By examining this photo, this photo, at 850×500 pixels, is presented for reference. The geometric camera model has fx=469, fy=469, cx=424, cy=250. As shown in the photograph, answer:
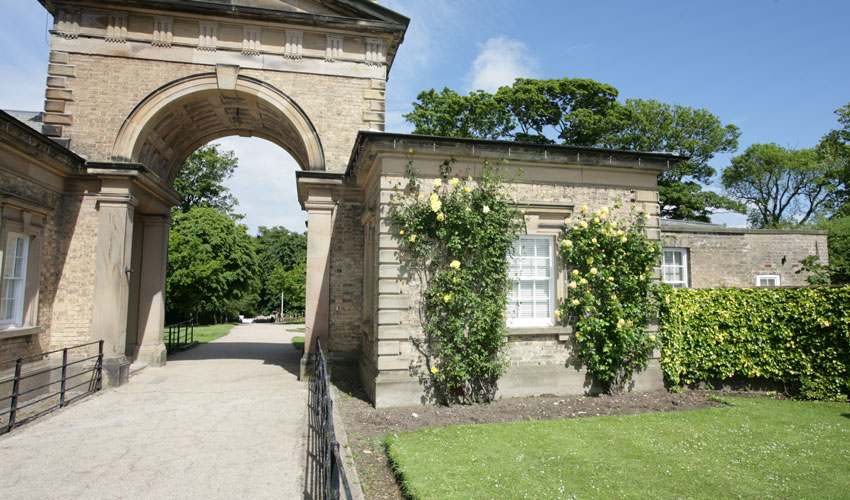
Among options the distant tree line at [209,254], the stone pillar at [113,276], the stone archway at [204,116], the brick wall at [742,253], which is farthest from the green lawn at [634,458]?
the distant tree line at [209,254]

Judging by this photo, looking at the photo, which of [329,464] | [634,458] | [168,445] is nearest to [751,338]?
[634,458]

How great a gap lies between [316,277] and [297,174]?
252 cm

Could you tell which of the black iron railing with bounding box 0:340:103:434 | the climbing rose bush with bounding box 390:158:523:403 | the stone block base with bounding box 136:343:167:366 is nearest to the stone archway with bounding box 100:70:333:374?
the stone block base with bounding box 136:343:167:366

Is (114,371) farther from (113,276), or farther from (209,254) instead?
(209,254)

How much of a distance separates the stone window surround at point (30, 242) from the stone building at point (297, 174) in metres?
0.04

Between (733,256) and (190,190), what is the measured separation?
3677 centimetres

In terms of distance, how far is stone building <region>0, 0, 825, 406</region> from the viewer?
8641 millimetres

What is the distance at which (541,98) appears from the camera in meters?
30.0

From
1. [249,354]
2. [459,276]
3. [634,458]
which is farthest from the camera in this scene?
[249,354]

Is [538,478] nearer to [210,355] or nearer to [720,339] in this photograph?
[720,339]

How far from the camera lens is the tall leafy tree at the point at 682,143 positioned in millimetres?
33344

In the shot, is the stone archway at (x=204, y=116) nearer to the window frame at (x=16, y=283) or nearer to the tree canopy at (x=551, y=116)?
the window frame at (x=16, y=283)

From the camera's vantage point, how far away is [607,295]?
8914mm

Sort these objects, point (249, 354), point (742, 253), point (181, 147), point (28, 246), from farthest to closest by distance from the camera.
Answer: point (742, 253), point (249, 354), point (181, 147), point (28, 246)
